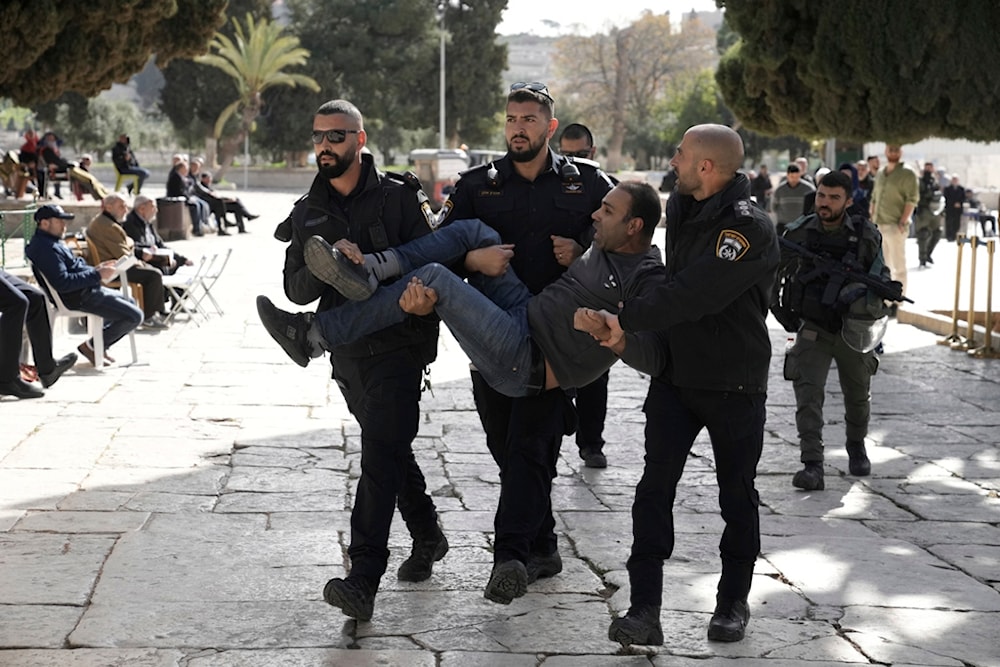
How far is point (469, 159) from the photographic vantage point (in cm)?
3600

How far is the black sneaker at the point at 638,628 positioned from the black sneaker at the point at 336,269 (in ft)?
4.54

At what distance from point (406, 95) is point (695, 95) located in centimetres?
1535

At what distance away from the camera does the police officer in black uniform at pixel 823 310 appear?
7461 mm

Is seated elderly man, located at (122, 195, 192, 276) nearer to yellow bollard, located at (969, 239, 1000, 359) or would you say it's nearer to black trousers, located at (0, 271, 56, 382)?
black trousers, located at (0, 271, 56, 382)

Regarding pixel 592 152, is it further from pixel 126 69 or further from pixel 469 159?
pixel 469 159

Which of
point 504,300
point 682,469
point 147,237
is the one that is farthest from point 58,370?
point 682,469

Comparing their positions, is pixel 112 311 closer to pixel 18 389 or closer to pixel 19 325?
pixel 19 325

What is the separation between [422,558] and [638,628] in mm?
1213

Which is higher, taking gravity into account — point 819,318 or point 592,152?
point 592,152

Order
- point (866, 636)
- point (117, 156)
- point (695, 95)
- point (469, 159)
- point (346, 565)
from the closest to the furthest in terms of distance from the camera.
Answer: point (866, 636)
point (346, 565)
point (117, 156)
point (469, 159)
point (695, 95)

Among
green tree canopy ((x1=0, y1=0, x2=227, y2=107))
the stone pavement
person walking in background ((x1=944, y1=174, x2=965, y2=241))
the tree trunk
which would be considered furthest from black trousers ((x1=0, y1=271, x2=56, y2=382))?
the tree trunk

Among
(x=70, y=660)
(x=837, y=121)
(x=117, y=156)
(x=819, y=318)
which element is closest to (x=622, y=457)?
(x=819, y=318)

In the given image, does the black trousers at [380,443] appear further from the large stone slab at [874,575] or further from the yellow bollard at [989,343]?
the yellow bollard at [989,343]

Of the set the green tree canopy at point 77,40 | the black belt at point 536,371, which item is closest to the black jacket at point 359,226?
the black belt at point 536,371
